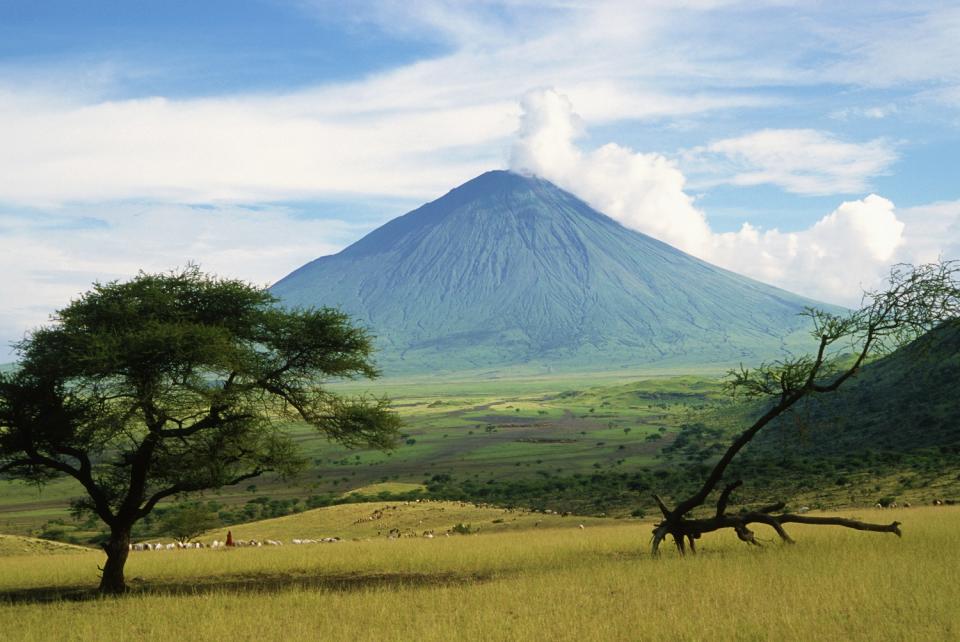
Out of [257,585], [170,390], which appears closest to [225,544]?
[257,585]

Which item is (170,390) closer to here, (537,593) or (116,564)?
(116,564)

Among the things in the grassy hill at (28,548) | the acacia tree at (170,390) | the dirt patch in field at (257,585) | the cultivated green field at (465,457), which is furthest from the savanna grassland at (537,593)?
the cultivated green field at (465,457)

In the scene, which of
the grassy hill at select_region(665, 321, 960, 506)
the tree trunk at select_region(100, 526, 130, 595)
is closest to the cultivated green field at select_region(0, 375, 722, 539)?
the grassy hill at select_region(665, 321, 960, 506)

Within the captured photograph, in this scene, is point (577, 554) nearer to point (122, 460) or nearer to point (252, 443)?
point (252, 443)

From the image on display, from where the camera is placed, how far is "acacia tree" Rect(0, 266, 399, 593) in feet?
81.7

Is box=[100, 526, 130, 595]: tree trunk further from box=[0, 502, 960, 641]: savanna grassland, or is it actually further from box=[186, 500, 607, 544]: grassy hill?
box=[186, 500, 607, 544]: grassy hill

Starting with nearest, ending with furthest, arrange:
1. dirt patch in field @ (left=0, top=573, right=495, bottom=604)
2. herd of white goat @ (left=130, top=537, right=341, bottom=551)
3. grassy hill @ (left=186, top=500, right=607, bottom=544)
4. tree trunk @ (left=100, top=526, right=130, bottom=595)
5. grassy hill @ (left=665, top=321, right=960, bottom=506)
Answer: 1. dirt patch in field @ (left=0, top=573, right=495, bottom=604)
2. tree trunk @ (left=100, top=526, right=130, bottom=595)
3. herd of white goat @ (left=130, top=537, right=341, bottom=551)
4. grassy hill @ (left=186, top=500, right=607, bottom=544)
5. grassy hill @ (left=665, top=321, right=960, bottom=506)

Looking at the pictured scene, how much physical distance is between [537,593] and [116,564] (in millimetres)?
11648

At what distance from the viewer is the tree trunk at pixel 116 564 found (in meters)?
25.1

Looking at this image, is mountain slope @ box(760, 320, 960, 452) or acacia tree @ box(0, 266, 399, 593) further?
mountain slope @ box(760, 320, 960, 452)

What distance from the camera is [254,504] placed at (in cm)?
7912

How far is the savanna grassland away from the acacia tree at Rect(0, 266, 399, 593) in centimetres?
321

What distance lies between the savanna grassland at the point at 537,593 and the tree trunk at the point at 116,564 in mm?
536

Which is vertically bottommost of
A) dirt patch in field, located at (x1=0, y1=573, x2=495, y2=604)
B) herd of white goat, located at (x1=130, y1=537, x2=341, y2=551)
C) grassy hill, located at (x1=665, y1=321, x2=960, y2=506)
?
herd of white goat, located at (x1=130, y1=537, x2=341, y2=551)
